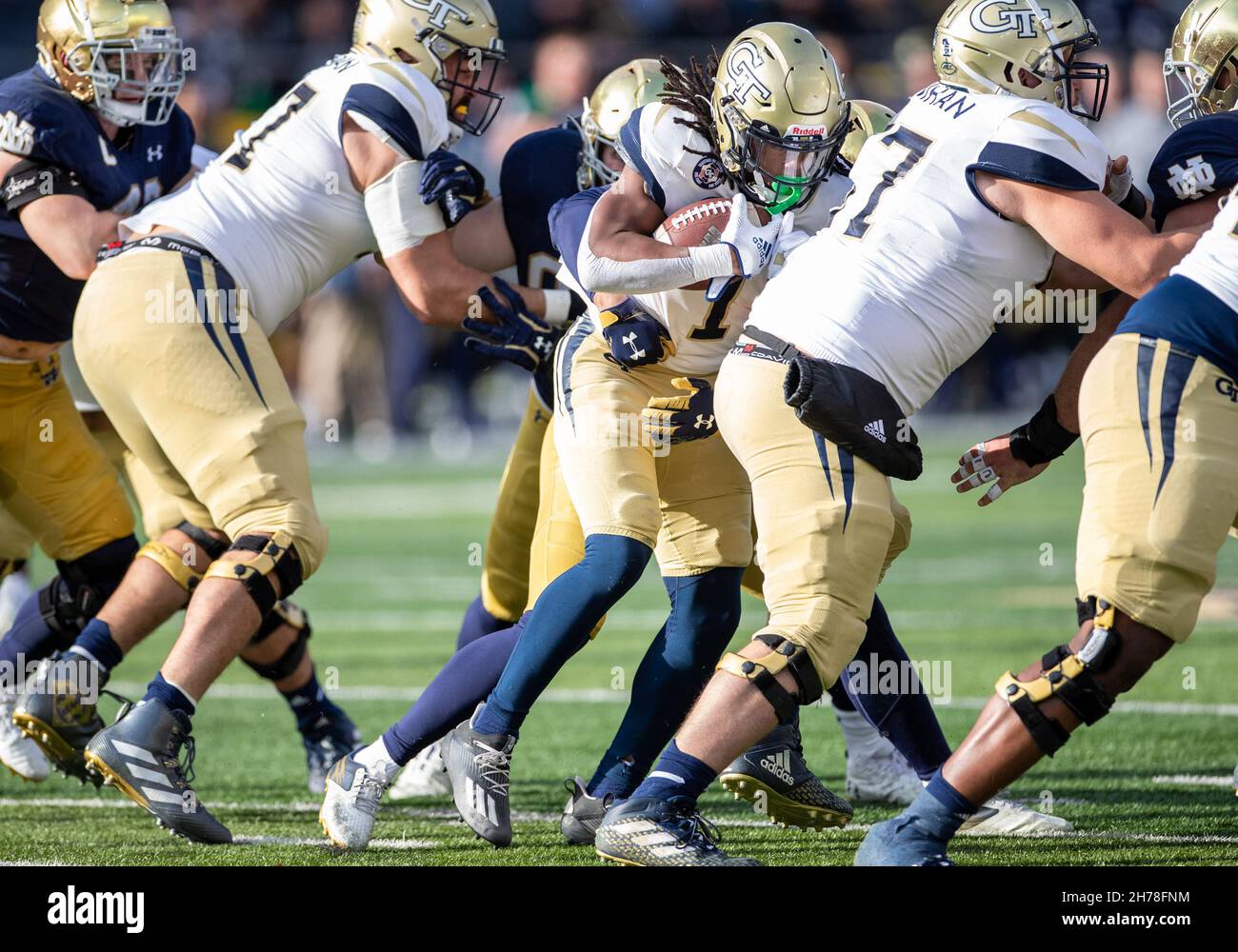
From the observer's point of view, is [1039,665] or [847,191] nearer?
[1039,665]

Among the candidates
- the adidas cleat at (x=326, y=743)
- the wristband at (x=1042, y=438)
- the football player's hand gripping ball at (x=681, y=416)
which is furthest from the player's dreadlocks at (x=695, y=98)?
the adidas cleat at (x=326, y=743)

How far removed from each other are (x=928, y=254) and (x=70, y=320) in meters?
2.74

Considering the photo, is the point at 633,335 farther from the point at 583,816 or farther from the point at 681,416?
the point at 583,816

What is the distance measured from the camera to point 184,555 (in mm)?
4711

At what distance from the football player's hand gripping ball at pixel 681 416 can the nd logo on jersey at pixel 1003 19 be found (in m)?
1.09

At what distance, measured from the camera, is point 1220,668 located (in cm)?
664

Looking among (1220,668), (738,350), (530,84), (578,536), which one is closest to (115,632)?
(578,536)

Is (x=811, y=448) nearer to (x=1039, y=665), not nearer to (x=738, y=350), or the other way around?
(x=738, y=350)

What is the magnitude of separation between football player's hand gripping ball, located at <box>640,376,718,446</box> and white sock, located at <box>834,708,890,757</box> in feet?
3.59

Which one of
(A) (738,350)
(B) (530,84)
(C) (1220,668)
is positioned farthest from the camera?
(B) (530,84)

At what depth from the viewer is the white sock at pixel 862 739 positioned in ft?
15.8

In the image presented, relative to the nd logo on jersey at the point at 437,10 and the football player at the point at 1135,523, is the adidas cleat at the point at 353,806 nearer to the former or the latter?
the football player at the point at 1135,523

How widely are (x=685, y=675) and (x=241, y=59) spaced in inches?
513
